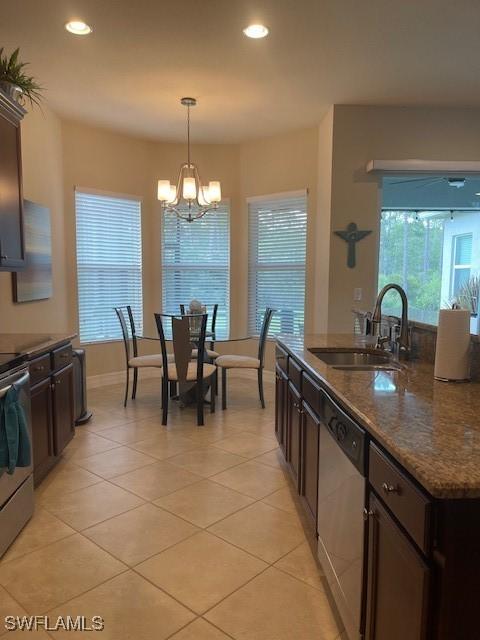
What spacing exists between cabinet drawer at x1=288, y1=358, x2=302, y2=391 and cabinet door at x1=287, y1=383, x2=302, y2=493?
43mm

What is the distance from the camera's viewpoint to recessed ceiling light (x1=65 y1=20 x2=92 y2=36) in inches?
118

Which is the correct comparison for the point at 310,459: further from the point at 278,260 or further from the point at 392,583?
the point at 278,260

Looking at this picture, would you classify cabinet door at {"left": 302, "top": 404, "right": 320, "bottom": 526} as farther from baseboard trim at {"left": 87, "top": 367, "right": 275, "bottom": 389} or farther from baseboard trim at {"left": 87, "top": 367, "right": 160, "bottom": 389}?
baseboard trim at {"left": 87, "top": 367, "right": 160, "bottom": 389}

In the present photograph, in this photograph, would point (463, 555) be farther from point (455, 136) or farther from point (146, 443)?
point (455, 136)

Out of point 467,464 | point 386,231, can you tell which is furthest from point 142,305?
point 467,464

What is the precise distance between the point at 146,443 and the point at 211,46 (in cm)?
305

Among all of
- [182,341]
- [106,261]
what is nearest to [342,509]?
[182,341]

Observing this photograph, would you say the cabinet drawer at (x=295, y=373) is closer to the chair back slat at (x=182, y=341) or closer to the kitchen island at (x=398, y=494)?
the kitchen island at (x=398, y=494)

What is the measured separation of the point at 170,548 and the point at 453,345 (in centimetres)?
163

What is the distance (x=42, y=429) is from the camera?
2828mm

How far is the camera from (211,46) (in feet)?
10.8

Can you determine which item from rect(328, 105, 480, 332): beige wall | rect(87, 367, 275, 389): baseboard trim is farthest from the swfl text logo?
rect(328, 105, 480, 332): beige wall

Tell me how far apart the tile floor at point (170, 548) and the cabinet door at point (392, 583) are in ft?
1.81

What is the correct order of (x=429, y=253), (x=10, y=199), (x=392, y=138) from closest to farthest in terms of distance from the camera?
1. (x=10, y=199)
2. (x=392, y=138)
3. (x=429, y=253)
